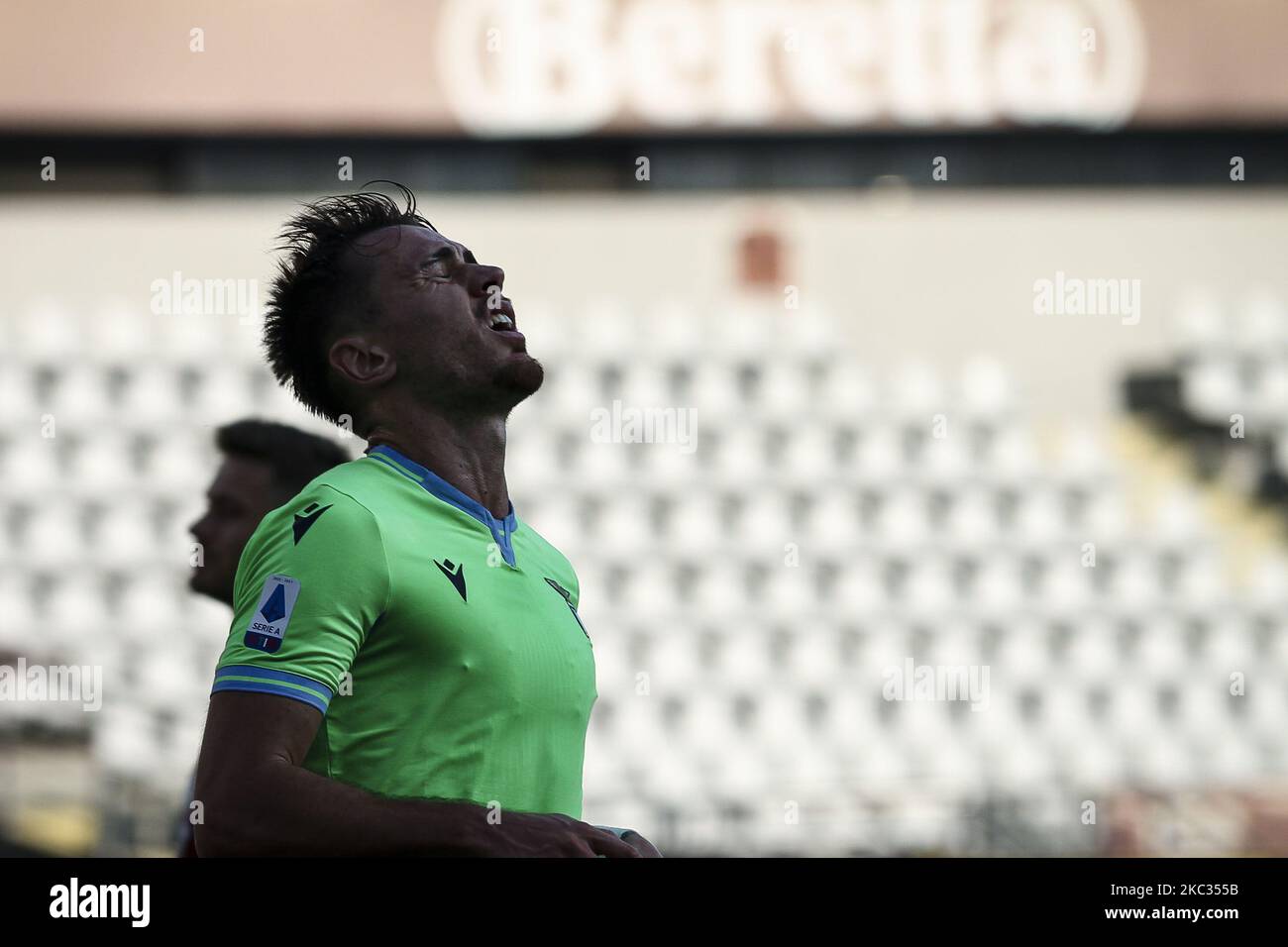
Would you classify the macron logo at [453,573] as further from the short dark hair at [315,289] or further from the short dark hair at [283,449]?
the short dark hair at [283,449]

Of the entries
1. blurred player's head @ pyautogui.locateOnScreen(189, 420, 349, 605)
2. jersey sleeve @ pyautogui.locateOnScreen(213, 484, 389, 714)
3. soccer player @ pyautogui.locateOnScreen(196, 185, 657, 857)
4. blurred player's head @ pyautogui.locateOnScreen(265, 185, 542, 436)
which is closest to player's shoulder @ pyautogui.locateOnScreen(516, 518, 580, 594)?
soccer player @ pyautogui.locateOnScreen(196, 185, 657, 857)

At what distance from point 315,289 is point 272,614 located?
2.36 feet

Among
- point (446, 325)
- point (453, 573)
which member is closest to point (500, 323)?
point (446, 325)

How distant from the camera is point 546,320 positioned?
582 inches

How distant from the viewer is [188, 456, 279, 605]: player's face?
11.9 feet

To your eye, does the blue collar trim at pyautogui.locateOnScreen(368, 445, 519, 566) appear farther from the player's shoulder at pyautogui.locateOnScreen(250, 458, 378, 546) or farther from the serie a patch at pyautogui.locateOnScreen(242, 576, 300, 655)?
the serie a patch at pyautogui.locateOnScreen(242, 576, 300, 655)

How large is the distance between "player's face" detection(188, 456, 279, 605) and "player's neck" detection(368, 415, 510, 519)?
5.02 ft

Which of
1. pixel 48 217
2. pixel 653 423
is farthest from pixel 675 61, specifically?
pixel 48 217

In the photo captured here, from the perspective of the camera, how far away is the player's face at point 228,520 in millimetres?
3621

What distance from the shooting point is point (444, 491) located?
2092mm

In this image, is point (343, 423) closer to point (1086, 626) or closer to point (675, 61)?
point (675, 61)

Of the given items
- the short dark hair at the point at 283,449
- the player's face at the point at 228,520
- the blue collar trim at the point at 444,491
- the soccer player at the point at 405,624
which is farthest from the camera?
the short dark hair at the point at 283,449

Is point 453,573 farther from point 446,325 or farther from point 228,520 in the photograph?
point 228,520

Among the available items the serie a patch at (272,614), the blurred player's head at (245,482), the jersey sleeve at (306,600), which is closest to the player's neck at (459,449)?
the jersey sleeve at (306,600)
